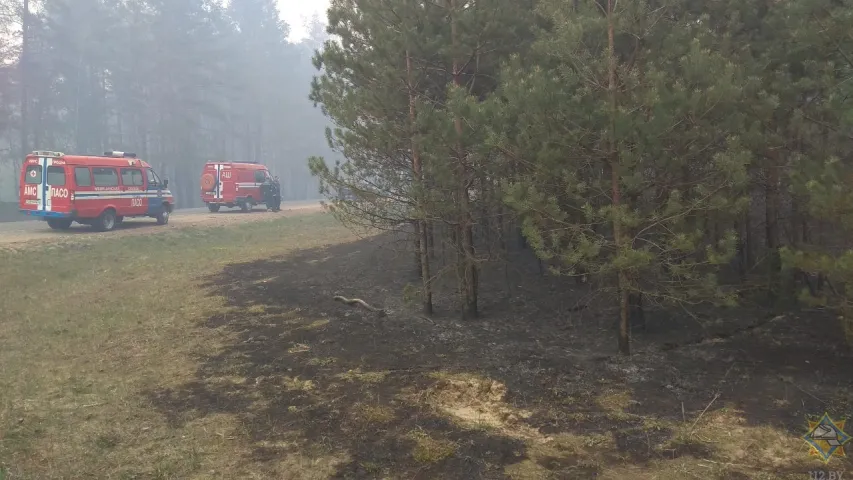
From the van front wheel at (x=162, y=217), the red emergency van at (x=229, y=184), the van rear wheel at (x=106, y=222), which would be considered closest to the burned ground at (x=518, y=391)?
the van rear wheel at (x=106, y=222)

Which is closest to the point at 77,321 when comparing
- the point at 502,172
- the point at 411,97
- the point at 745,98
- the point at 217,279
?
the point at 217,279

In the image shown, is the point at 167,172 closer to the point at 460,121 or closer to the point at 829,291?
the point at 460,121

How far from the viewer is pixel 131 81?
38.8 metres

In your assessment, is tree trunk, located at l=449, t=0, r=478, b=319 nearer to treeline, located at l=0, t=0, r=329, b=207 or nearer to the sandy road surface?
the sandy road surface

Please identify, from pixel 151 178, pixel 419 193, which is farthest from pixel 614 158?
pixel 151 178

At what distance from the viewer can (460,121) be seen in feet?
26.9

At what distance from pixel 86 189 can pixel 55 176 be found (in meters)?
1.00

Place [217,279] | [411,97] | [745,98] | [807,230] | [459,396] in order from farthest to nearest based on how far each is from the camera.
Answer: [217,279] < [411,97] < [807,230] < [745,98] < [459,396]

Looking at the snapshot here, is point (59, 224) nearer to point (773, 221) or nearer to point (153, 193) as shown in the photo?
point (153, 193)

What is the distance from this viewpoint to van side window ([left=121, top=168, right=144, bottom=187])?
67.3ft

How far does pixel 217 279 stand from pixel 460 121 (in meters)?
8.06

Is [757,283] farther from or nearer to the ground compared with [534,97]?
nearer to the ground

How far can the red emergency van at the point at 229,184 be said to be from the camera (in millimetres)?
28969

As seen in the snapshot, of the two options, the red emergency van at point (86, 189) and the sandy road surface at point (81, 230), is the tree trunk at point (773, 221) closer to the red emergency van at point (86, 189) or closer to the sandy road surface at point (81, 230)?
the sandy road surface at point (81, 230)
